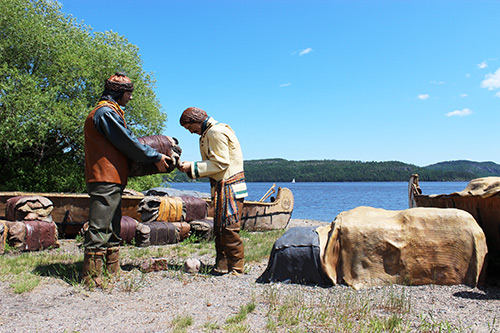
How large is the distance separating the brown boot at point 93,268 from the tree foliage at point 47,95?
40.5 ft

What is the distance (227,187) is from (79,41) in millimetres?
17684

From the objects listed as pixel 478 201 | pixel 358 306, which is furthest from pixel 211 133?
pixel 478 201

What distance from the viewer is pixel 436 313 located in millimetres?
3816

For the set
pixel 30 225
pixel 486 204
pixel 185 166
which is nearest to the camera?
pixel 486 204

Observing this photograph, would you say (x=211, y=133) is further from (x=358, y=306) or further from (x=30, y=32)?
(x=30, y=32)

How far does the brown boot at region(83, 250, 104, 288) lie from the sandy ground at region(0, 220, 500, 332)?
0.51 ft

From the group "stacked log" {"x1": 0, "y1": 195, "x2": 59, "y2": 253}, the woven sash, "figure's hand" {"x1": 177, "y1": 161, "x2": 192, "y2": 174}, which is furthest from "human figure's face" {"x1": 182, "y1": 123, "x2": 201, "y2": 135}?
"stacked log" {"x1": 0, "y1": 195, "x2": 59, "y2": 253}

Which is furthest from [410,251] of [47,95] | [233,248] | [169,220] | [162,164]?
[47,95]

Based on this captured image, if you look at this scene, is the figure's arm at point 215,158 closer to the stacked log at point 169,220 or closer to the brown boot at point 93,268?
the brown boot at point 93,268

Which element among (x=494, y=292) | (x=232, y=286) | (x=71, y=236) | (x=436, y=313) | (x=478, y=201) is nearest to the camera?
A: (x=436, y=313)

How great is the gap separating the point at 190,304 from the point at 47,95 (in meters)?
14.6

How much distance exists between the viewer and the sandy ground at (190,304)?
3.49 metres

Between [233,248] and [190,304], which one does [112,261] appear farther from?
[233,248]

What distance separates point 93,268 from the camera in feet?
15.1
